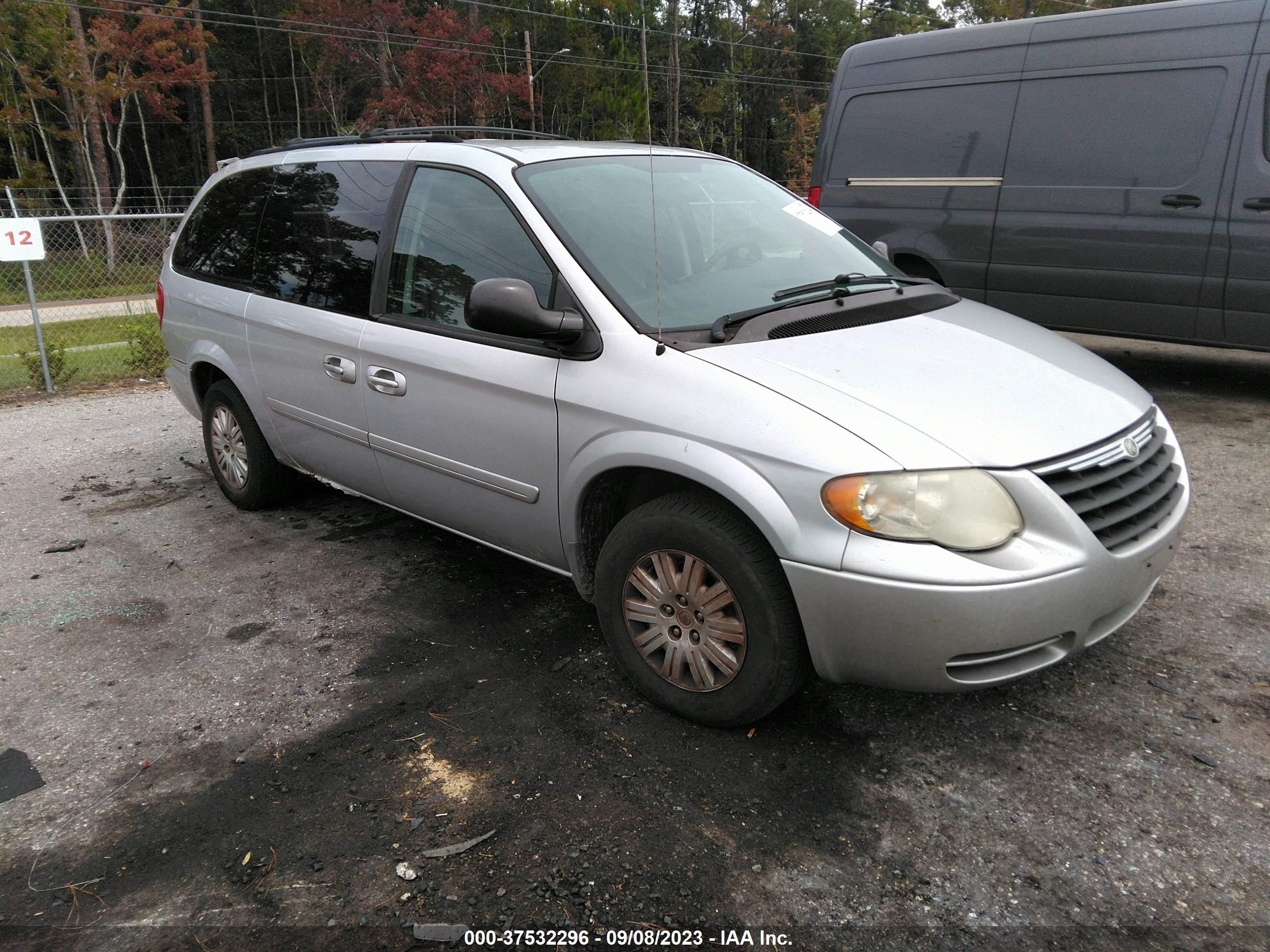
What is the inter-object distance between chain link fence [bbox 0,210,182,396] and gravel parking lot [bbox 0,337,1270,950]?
567 cm

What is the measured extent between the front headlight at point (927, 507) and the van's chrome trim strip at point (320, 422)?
7.21 ft

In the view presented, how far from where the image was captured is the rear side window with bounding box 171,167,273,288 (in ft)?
14.7

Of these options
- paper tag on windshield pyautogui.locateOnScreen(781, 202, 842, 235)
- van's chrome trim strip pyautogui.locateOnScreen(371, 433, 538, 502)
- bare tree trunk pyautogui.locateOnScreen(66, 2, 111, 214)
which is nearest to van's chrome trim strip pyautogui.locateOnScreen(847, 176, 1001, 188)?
paper tag on windshield pyautogui.locateOnScreen(781, 202, 842, 235)

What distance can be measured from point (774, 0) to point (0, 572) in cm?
4870

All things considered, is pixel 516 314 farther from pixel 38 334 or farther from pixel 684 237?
pixel 38 334

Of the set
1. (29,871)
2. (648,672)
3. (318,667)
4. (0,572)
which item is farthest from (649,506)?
(0,572)

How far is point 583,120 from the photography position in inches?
1287

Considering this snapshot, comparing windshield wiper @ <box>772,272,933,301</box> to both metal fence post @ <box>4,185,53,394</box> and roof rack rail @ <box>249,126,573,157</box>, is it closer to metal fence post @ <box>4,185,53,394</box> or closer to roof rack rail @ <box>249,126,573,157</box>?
roof rack rail @ <box>249,126,573,157</box>

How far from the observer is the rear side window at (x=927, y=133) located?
6797 mm

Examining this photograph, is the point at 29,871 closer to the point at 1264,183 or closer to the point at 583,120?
the point at 1264,183

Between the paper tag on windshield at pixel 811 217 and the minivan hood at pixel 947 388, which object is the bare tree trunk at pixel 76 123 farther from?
the minivan hood at pixel 947 388

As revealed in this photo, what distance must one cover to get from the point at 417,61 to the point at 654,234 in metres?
26.7

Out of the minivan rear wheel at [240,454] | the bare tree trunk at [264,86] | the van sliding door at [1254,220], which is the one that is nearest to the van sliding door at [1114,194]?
the van sliding door at [1254,220]

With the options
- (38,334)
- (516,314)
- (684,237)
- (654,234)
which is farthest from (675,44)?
(38,334)
